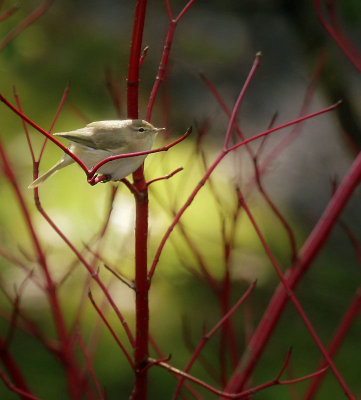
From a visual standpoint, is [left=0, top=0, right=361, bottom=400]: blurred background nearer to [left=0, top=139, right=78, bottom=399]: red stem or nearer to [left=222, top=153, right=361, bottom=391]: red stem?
[left=0, top=139, right=78, bottom=399]: red stem

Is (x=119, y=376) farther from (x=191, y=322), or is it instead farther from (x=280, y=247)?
(x=280, y=247)

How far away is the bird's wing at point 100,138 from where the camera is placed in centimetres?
70

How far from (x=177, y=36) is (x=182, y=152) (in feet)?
3.19

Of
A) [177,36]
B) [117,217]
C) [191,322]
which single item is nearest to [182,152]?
[117,217]

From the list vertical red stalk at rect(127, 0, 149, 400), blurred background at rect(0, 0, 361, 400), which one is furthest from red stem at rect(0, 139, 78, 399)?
blurred background at rect(0, 0, 361, 400)

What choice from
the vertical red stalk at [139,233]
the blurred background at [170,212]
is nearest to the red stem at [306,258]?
the vertical red stalk at [139,233]

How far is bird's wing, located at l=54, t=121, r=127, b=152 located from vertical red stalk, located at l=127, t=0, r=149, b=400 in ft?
0.33

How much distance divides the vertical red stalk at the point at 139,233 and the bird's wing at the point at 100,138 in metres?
0.10

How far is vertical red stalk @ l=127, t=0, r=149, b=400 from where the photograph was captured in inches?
20.8

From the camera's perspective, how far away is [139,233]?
57 cm

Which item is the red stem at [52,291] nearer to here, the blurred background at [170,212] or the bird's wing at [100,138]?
the bird's wing at [100,138]

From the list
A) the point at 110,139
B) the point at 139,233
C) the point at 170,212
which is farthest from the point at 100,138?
the point at 170,212

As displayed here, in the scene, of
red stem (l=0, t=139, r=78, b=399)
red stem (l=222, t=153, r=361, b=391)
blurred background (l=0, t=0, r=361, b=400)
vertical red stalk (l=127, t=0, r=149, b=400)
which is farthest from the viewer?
blurred background (l=0, t=0, r=361, b=400)

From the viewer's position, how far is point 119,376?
1.63m
